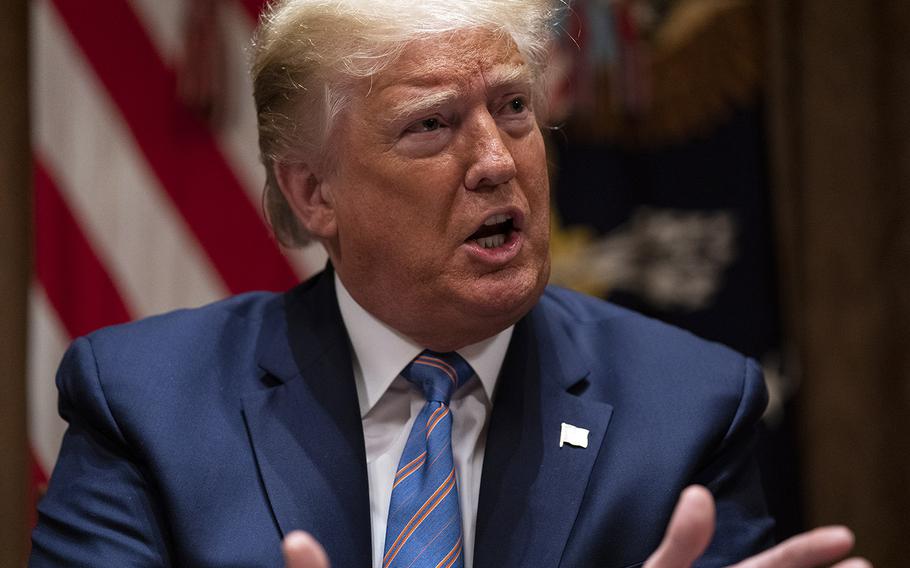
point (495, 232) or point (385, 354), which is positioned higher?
point (495, 232)

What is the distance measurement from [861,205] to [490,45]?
1.62 m

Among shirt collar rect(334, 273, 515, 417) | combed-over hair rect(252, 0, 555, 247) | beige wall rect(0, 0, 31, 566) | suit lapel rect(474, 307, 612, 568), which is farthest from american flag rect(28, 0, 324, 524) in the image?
suit lapel rect(474, 307, 612, 568)

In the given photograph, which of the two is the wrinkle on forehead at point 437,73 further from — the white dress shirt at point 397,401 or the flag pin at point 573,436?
the flag pin at point 573,436

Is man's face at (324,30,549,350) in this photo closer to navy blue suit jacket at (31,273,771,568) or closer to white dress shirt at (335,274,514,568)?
white dress shirt at (335,274,514,568)

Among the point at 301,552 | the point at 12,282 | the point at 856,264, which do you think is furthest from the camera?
the point at 856,264

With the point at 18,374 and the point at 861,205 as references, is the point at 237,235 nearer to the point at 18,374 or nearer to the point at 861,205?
the point at 18,374

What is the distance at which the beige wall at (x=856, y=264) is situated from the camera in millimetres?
3004

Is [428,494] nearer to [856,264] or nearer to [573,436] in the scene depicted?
[573,436]

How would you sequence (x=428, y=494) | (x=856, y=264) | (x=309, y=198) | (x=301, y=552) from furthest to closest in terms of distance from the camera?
(x=856, y=264) → (x=309, y=198) → (x=428, y=494) → (x=301, y=552)

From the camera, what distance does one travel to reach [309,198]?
196cm

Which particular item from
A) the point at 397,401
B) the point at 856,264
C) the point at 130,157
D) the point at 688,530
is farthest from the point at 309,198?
the point at 856,264

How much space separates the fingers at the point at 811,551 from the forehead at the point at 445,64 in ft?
2.66

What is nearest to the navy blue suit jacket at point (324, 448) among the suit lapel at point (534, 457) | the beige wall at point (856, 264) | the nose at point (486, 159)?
the suit lapel at point (534, 457)

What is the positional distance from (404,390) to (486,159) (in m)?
0.41
